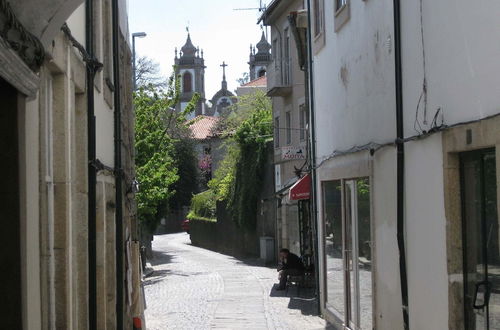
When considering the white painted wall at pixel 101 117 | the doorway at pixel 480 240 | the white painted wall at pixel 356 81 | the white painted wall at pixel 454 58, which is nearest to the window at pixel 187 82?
the white painted wall at pixel 356 81

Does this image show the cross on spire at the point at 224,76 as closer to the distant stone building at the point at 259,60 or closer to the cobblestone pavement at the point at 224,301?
the distant stone building at the point at 259,60

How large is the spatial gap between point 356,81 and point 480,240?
460 centimetres

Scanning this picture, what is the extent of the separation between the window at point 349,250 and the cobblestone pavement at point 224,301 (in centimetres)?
101

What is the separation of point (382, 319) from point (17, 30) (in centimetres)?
632

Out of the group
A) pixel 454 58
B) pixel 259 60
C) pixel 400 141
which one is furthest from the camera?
pixel 259 60

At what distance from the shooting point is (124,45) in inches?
580

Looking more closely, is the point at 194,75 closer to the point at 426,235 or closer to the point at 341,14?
the point at 341,14

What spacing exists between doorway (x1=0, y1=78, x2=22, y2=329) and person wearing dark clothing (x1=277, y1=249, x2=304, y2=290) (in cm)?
1325

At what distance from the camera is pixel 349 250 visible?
11500mm

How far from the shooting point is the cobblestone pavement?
13.8 m

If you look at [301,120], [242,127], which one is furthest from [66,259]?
[242,127]

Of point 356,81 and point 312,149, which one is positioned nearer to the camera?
point 356,81

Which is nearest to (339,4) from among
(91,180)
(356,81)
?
(356,81)

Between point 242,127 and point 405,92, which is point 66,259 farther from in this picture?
point 242,127
